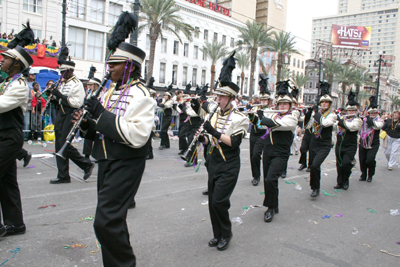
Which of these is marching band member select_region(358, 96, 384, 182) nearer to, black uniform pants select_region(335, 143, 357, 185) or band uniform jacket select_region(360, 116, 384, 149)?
band uniform jacket select_region(360, 116, 384, 149)

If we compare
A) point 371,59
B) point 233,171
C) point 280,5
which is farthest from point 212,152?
point 371,59

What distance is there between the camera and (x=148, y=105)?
9.10 ft

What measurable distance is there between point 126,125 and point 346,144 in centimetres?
655

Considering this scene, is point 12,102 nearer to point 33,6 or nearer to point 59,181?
point 59,181

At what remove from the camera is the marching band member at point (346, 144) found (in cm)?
757

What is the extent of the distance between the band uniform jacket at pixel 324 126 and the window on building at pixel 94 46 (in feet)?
99.2

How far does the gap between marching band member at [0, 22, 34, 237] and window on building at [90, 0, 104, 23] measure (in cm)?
3183

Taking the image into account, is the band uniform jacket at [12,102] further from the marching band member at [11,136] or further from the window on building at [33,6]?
the window on building at [33,6]

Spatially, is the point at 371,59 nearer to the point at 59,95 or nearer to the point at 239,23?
the point at 239,23

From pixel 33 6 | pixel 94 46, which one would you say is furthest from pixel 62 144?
pixel 94 46

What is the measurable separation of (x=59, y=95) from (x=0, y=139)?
7.77 feet

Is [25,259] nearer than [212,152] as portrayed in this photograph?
Yes

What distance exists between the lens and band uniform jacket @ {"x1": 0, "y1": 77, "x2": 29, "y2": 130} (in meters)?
3.74

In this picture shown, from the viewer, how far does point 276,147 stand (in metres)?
5.55
